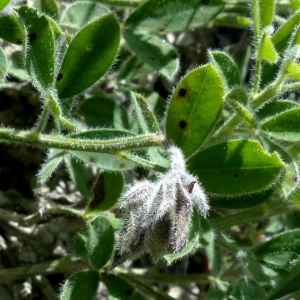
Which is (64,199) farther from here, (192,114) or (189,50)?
(189,50)

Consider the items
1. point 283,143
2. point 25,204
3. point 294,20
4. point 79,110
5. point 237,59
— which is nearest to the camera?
point 294,20

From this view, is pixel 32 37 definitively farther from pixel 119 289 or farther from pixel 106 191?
pixel 119 289

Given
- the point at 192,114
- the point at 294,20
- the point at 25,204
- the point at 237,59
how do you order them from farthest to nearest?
the point at 237,59 < the point at 25,204 < the point at 294,20 < the point at 192,114

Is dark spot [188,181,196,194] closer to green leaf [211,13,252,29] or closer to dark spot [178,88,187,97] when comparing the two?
dark spot [178,88,187,97]

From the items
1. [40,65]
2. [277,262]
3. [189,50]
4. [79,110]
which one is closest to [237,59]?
[189,50]

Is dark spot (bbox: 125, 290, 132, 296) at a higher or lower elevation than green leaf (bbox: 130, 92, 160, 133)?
lower

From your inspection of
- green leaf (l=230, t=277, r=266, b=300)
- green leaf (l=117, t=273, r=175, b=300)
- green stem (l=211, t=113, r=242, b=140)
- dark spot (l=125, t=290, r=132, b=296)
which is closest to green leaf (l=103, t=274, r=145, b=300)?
dark spot (l=125, t=290, r=132, b=296)
